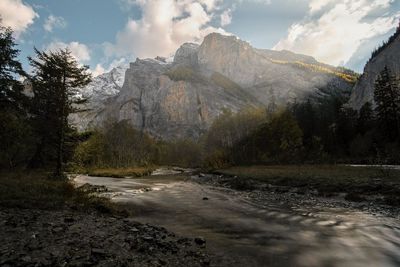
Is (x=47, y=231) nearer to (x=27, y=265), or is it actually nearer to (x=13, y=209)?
(x=27, y=265)

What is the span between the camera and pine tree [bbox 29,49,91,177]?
31.9m

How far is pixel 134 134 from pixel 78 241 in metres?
103

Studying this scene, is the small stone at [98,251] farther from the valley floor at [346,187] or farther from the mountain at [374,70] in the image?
the mountain at [374,70]

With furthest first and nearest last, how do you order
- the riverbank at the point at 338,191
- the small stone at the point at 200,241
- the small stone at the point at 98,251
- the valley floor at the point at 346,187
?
the valley floor at the point at 346,187 → the riverbank at the point at 338,191 → the small stone at the point at 200,241 → the small stone at the point at 98,251

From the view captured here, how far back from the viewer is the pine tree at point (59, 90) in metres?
31.9

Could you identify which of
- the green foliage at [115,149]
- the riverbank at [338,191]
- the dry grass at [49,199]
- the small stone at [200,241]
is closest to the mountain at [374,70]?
the green foliage at [115,149]

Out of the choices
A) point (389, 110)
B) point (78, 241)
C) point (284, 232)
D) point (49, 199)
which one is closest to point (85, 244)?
point (78, 241)

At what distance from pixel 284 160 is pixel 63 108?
45.5 metres

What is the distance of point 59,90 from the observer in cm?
3231

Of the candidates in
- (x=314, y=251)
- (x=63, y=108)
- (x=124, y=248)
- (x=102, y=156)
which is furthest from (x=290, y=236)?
(x=102, y=156)

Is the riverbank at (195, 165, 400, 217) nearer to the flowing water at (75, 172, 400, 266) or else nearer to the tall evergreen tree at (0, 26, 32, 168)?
the flowing water at (75, 172, 400, 266)

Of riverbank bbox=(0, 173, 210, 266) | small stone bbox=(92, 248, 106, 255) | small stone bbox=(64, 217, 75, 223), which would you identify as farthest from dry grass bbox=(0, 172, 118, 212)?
small stone bbox=(92, 248, 106, 255)

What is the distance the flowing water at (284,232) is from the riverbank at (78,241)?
4.43 feet

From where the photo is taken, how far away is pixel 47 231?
401 inches
